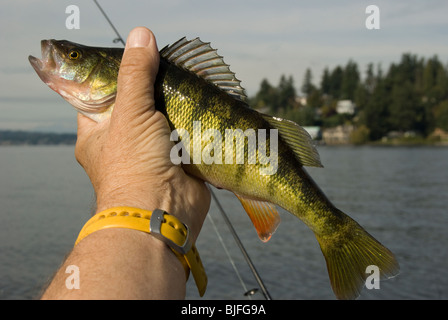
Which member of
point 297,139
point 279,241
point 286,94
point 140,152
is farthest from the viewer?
point 286,94

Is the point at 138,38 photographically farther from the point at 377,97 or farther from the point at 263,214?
the point at 377,97

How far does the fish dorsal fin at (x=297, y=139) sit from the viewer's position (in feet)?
8.69

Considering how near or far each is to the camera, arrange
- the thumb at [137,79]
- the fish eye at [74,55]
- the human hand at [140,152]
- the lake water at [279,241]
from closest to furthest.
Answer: the human hand at [140,152], the thumb at [137,79], the fish eye at [74,55], the lake water at [279,241]

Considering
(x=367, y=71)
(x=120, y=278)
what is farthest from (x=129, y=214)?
(x=367, y=71)

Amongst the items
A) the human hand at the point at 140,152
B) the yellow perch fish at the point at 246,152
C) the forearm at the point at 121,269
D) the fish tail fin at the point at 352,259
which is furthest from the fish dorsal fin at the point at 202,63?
the forearm at the point at 121,269

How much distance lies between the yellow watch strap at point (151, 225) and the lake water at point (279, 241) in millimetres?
609

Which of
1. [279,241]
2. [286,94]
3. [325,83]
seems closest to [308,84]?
[325,83]

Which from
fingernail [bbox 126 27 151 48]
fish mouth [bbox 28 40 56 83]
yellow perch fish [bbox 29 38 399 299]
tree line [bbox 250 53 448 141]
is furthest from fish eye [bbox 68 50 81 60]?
tree line [bbox 250 53 448 141]

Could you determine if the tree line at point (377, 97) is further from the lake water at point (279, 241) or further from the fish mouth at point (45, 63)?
the fish mouth at point (45, 63)

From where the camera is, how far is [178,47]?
276cm

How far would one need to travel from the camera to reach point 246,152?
8.38 feet

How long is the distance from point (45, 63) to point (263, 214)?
1624mm

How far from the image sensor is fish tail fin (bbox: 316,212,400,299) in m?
2.41

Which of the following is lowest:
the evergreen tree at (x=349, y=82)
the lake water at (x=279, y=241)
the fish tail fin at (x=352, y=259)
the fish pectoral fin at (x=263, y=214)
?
the lake water at (x=279, y=241)
